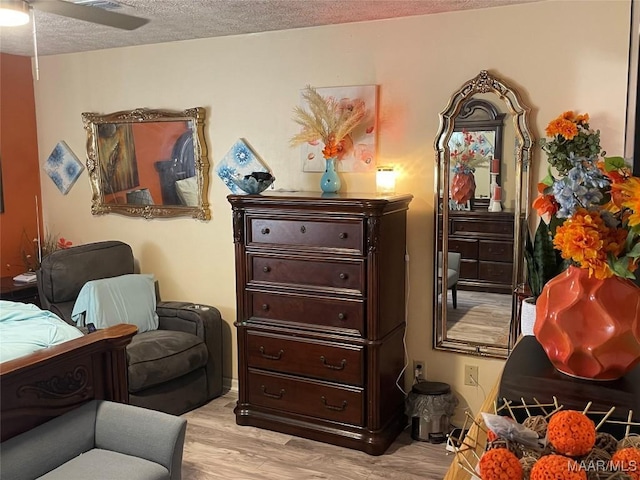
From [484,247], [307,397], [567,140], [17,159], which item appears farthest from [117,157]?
[567,140]

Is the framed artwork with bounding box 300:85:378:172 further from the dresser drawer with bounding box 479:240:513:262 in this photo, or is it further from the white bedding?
the white bedding

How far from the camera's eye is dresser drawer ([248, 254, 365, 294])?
3.20 m

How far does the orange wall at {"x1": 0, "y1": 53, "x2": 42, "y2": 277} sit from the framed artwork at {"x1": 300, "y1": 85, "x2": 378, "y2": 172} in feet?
7.76

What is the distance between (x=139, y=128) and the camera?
4250mm

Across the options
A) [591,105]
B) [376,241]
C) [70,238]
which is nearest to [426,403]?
[376,241]

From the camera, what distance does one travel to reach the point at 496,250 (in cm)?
327

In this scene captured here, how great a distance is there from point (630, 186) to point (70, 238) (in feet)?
14.3

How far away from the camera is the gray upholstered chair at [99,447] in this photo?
2.17 metres

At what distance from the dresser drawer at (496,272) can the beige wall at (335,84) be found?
0.30 metres

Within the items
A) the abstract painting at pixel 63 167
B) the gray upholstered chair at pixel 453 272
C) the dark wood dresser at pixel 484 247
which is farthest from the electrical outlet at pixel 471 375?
the abstract painting at pixel 63 167

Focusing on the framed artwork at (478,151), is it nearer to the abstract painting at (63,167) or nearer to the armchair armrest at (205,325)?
the armchair armrest at (205,325)

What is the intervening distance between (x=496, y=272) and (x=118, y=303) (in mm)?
2352

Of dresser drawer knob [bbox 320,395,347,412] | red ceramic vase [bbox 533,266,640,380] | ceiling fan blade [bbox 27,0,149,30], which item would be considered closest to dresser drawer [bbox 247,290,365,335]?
dresser drawer knob [bbox 320,395,347,412]

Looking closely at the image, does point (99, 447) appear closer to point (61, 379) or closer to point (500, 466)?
point (61, 379)
